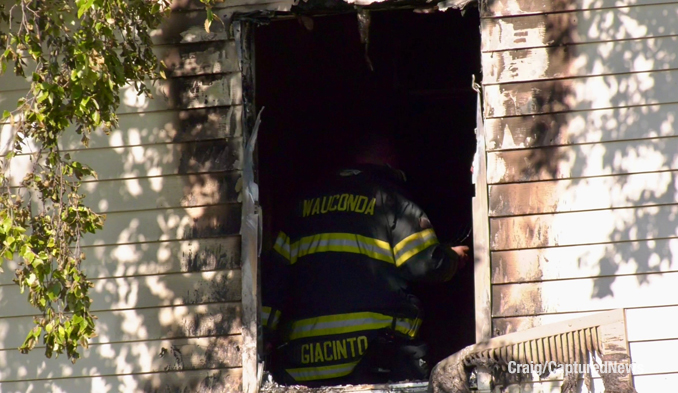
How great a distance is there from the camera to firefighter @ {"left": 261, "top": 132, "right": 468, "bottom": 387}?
4938 mm

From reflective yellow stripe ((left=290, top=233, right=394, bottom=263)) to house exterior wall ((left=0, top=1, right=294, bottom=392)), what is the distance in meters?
0.52

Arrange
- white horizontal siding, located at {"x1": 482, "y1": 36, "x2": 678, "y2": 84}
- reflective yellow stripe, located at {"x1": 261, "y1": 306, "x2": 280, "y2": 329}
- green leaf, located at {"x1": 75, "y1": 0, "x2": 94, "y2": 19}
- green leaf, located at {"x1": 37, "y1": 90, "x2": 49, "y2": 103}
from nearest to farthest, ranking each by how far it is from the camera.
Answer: green leaf, located at {"x1": 75, "y1": 0, "x2": 94, "y2": 19}, green leaf, located at {"x1": 37, "y1": 90, "x2": 49, "y2": 103}, white horizontal siding, located at {"x1": 482, "y1": 36, "x2": 678, "y2": 84}, reflective yellow stripe, located at {"x1": 261, "y1": 306, "x2": 280, "y2": 329}

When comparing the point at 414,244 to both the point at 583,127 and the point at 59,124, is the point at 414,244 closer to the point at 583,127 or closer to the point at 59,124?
the point at 583,127

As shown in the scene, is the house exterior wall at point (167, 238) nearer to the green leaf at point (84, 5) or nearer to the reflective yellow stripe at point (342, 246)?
the reflective yellow stripe at point (342, 246)

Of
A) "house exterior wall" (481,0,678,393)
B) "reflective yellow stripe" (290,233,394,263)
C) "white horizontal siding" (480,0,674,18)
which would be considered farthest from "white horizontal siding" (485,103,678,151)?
"reflective yellow stripe" (290,233,394,263)

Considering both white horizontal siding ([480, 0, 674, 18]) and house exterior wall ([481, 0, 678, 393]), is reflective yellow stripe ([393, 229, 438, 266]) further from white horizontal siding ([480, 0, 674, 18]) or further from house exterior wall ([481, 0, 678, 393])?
white horizontal siding ([480, 0, 674, 18])

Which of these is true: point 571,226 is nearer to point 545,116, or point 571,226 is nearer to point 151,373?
point 545,116

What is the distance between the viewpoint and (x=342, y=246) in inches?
201

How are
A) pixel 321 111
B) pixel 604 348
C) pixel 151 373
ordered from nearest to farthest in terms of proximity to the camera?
pixel 604 348 → pixel 151 373 → pixel 321 111

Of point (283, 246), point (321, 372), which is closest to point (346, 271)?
point (283, 246)

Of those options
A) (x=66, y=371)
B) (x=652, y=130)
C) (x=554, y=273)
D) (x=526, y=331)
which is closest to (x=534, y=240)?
(x=554, y=273)

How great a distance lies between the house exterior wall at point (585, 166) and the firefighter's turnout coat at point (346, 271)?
55 centimetres

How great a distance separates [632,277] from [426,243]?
1.10 meters

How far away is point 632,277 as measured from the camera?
450 cm
